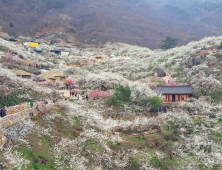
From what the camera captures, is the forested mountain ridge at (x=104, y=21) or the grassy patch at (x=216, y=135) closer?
the grassy patch at (x=216, y=135)

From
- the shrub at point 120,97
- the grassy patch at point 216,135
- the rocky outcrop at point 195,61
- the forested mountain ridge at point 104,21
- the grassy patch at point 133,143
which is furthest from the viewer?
the forested mountain ridge at point 104,21

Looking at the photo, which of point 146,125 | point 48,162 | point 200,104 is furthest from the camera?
point 200,104

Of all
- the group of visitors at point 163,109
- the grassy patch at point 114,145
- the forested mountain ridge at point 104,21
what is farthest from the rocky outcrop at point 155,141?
the forested mountain ridge at point 104,21

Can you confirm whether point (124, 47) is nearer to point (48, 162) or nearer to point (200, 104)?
point (200, 104)

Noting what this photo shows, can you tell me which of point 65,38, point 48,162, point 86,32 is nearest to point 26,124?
point 48,162

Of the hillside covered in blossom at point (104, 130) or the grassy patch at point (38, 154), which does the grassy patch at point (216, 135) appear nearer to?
the hillside covered in blossom at point (104, 130)

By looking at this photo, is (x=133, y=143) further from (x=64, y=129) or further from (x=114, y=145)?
(x=64, y=129)

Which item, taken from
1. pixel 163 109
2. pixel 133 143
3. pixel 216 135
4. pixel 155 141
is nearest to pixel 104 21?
pixel 163 109
